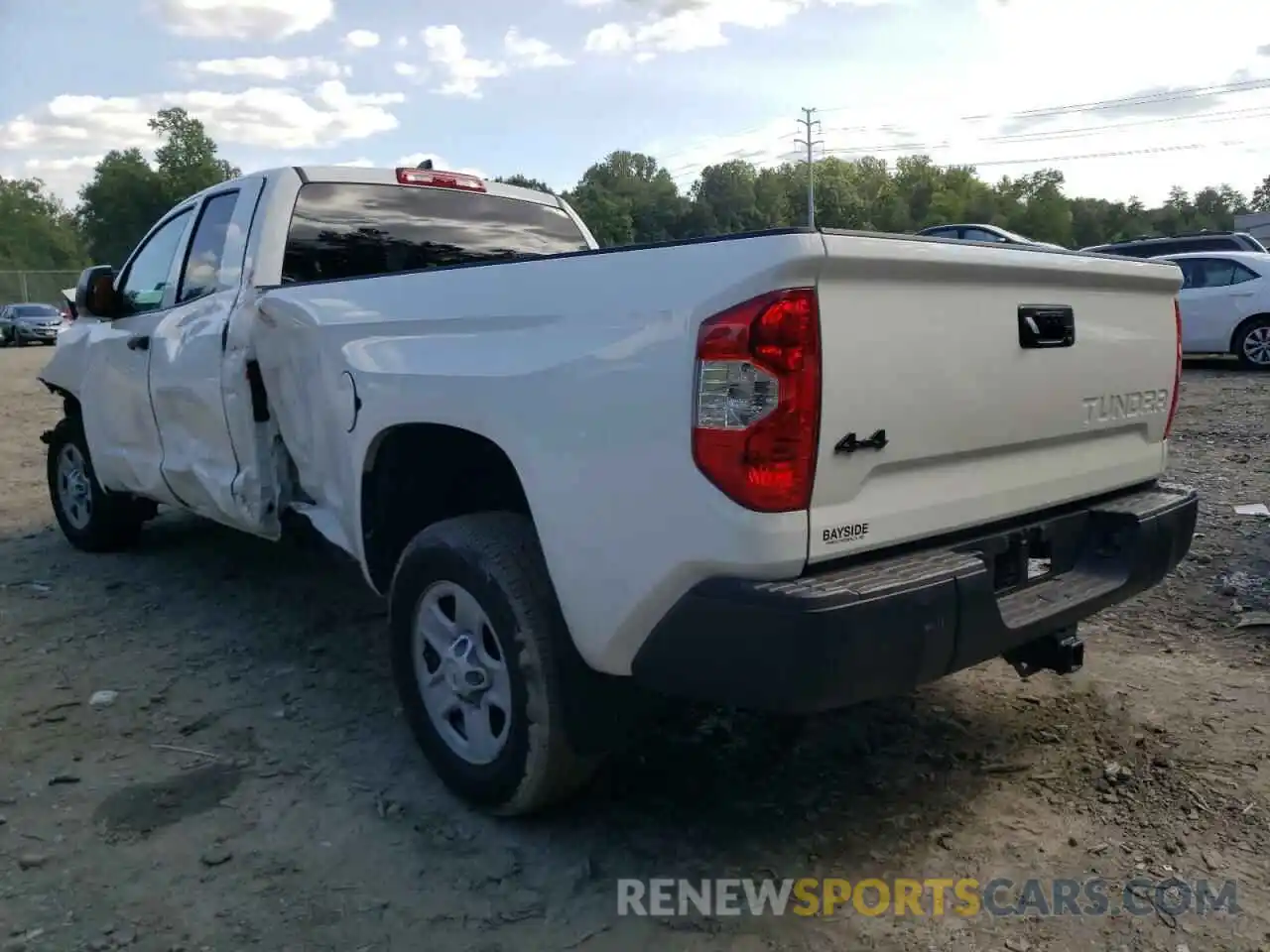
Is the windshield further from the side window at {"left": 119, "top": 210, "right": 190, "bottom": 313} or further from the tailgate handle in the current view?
the tailgate handle

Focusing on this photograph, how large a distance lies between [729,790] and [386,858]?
3.29 ft

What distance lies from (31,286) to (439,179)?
4757 cm

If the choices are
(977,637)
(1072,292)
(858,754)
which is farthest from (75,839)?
(1072,292)

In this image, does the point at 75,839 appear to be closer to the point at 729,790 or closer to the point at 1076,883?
the point at 729,790

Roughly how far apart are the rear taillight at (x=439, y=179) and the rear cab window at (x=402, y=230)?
29mm

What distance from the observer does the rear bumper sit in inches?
86.5

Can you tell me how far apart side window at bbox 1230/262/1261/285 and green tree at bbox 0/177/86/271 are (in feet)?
250

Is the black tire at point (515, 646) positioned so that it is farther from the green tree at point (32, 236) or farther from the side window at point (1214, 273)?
the green tree at point (32, 236)

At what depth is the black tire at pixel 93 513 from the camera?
5.81m

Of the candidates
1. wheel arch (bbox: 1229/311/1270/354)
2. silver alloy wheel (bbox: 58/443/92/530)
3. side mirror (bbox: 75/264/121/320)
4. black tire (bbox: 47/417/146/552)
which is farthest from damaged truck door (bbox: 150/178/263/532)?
wheel arch (bbox: 1229/311/1270/354)

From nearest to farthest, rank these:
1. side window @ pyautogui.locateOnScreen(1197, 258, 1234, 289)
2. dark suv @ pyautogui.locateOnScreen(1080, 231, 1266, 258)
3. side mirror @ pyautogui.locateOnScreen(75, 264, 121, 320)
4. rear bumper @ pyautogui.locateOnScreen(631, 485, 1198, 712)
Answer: rear bumper @ pyautogui.locateOnScreen(631, 485, 1198, 712)
side mirror @ pyautogui.locateOnScreen(75, 264, 121, 320)
side window @ pyautogui.locateOnScreen(1197, 258, 1234, 289)
dark suv @ pyautogui.locateOnScreen(1080, 231, 1266, 258)

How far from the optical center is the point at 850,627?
2197 mm

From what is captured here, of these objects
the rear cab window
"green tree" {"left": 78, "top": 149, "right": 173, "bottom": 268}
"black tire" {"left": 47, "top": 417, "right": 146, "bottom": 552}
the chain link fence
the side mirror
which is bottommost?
"black tire" {"left": 47, "top": 417, "right": 146, "bottom": 552}

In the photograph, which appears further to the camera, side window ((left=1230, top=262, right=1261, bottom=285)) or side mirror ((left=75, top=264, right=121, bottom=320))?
side window ((left=1230, top=262, right=1261, bottom=285))
